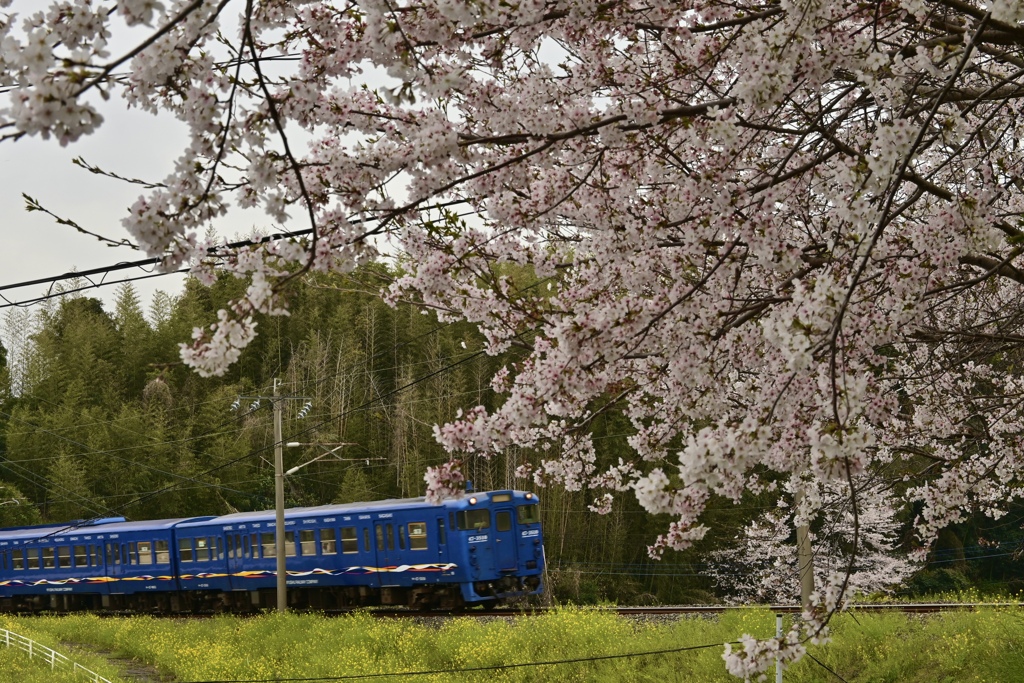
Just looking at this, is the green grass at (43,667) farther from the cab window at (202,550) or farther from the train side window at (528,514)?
the train side window at (528,514)

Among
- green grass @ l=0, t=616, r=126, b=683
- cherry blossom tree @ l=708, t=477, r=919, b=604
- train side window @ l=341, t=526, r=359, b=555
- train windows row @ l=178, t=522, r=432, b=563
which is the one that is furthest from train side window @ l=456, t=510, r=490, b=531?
cherry blossom tree @ l=708, t=477, r=919, b=604

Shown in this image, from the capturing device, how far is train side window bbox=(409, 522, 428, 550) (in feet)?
49.6

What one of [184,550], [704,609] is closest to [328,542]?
[184,550]

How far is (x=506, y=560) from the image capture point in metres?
15.2

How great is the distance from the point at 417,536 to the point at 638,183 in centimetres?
1105

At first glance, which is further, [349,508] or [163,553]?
[163,553]

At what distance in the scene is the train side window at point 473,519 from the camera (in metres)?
14.8

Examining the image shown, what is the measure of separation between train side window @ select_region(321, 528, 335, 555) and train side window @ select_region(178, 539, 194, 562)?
3306mm

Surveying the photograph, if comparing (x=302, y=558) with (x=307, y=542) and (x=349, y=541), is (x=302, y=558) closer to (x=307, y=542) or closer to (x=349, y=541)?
(x=307, y=542)

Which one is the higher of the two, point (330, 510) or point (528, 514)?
point (330, 510)

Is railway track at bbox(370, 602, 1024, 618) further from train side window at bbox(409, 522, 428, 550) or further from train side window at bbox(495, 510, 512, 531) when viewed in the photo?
train side window at bbox(495, 510, 512, 531)

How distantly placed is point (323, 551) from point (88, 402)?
57.7 ft

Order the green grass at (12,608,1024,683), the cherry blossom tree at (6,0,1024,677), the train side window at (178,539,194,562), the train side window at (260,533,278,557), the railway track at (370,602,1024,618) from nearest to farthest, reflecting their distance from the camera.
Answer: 1. the cherry blossom tree at (6,0,1024,677)
2. the green grass at (12,608,1024,683)
3. the railway track at (370,602,1024,618)
4. the train side window at (260,533,278,557)
5. the train side window at (178,539,194,562)

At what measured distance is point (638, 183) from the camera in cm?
499
